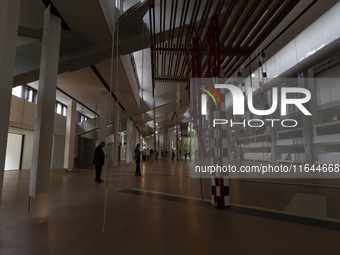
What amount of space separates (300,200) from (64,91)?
37.0 feet

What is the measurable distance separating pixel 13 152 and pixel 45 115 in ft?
37.4

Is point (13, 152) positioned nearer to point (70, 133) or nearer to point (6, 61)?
point (70, 133)

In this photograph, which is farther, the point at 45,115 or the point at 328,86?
the point at 328,86

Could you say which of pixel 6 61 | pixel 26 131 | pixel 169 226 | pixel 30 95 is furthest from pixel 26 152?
pixel 169 226

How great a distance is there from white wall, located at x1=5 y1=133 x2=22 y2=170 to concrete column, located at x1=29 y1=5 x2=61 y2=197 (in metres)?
11.0

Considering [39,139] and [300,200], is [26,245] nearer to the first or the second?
[39,139]

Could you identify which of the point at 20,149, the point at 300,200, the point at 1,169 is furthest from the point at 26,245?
the point at 20,149

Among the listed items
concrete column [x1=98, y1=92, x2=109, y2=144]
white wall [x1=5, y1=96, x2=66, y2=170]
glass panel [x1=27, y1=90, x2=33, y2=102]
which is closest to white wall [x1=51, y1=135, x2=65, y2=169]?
white wall [x1=5, y1=96, x2=66, y2=170]

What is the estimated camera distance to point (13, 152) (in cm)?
1264

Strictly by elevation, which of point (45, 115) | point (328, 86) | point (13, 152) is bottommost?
point (13, 152)

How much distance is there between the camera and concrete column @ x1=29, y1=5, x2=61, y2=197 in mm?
3766

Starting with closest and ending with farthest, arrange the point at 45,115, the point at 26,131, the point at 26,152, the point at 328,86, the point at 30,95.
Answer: the point at 45,115
the point at 328,86
the point at 30,95
the point at 26,131
the point at 26,152

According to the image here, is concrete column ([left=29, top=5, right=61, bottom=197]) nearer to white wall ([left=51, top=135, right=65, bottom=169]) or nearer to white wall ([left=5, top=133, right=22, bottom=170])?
white wall ([left=5, top=133, right=22, bottom=170])

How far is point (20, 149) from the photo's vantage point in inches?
508
